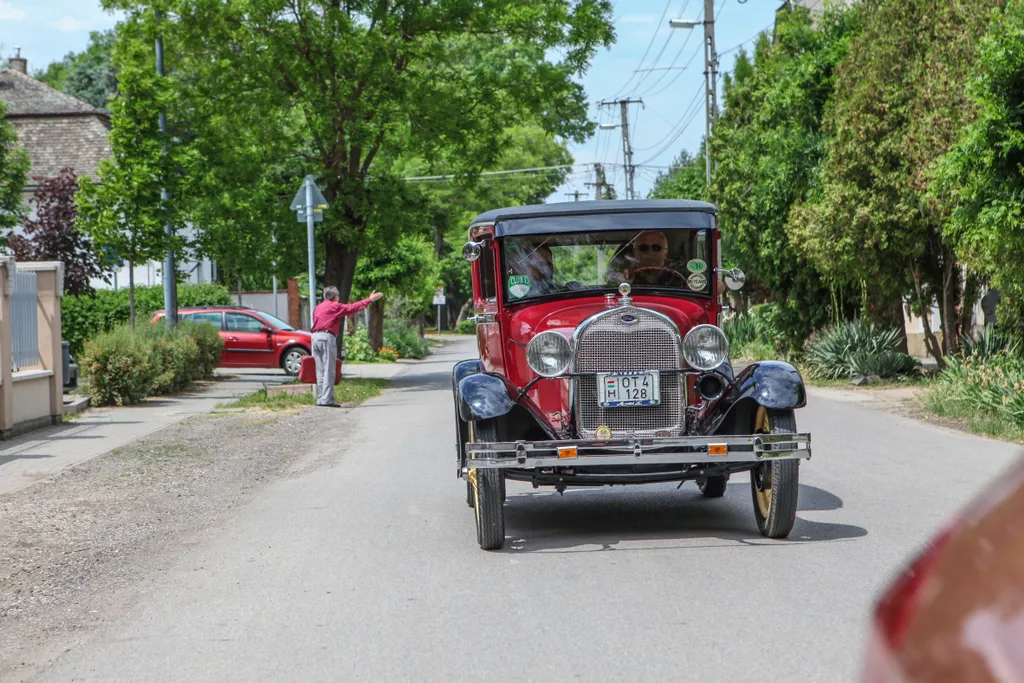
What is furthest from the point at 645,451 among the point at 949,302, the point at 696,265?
the point at 949,302

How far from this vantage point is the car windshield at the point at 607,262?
8.75 m

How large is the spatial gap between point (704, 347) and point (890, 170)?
45.0 ft

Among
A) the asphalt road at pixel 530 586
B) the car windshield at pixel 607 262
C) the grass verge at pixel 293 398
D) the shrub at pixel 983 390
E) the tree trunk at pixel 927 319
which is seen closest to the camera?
→ the asphalt road at pixel 530 586

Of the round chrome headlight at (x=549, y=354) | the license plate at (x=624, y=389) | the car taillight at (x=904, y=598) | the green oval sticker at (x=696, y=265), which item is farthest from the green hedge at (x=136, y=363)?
the car taillight at (x=904, y=598)

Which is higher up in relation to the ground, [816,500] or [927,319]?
[927,319]

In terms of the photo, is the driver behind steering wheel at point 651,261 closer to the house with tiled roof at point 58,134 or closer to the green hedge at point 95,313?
the green hedge at point 95,313

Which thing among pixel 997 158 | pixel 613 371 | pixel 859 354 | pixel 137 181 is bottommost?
pixel 859 354

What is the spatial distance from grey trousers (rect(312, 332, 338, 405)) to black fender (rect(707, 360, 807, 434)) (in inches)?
469

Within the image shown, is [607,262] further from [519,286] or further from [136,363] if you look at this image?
[136,363]

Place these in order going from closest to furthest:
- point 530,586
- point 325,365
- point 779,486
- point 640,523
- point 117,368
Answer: point 530,586 < point 779,486 < point 640,523 < point 117,368 < point 325,365

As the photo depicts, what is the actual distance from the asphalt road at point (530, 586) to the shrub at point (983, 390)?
3340 mm

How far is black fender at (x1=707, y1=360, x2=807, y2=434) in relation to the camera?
756 cm

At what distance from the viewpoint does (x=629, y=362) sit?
310 inches

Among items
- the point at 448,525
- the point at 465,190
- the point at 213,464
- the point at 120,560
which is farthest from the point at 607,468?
the point at 465,190
